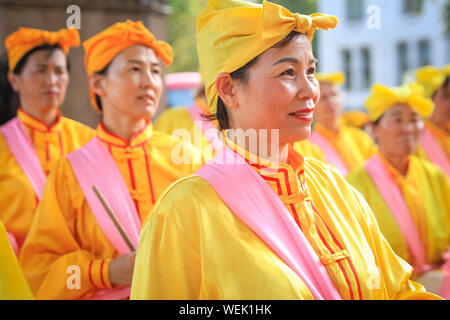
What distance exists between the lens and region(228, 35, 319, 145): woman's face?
1.91 metres

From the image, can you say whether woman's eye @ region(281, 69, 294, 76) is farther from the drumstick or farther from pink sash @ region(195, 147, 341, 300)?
the drumstick

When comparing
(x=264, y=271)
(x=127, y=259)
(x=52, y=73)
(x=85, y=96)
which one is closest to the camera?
(x=264, y=271)

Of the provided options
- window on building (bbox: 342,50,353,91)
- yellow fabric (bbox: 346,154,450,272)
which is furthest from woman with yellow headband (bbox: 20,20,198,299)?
window on building (bbox: 342,50,353,91)

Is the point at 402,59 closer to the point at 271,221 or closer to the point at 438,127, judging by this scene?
the point at 438,127

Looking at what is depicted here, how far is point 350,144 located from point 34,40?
12.8ft

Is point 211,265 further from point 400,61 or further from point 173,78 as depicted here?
point 400,61

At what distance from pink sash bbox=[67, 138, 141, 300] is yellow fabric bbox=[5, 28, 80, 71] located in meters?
0.96

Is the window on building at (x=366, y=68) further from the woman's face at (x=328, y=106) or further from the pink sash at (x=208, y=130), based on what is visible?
the pink sash at (x=208, y=130)

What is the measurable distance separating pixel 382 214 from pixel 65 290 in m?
2.29

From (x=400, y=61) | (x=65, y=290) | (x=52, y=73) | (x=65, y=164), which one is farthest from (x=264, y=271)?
(x=400, y=61)

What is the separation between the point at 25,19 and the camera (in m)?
5.18

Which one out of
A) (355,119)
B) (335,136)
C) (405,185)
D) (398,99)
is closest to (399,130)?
(398,99)

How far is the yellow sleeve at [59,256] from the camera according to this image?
108 inches

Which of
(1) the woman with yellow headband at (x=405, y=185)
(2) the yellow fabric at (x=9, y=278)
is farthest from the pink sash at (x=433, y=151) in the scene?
(2) the yellow fabric at (x=9, y=278)
